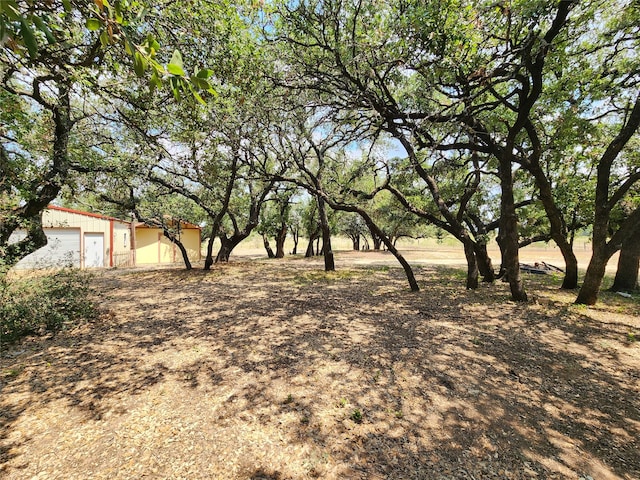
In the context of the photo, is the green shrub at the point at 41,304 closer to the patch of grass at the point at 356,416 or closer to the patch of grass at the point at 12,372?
the patch of grass at the point at 12,372

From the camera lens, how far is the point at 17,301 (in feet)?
14.4

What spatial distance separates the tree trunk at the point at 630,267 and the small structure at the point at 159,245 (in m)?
20.0

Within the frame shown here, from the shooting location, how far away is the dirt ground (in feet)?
7.01

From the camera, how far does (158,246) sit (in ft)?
64.4

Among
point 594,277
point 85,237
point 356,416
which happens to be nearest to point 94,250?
point 85,237

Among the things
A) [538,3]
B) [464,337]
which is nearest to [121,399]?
[464,337]

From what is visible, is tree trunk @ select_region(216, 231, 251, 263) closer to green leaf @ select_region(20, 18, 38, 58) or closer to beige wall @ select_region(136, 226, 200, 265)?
beige wall @ select_region(136, 226, 200, 265)

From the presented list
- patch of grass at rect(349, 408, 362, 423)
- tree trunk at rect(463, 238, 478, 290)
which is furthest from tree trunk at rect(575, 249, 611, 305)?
patch of grass at rect(349, 408, 362, 423)

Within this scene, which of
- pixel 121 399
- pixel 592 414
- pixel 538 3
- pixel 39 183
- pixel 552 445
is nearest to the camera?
pixel 552 445

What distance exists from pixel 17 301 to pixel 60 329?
2.40 ft

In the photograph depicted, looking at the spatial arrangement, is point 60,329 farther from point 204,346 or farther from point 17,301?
point 204,346

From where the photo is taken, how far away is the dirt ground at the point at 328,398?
7.01 ft

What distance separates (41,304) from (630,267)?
44.4 ft

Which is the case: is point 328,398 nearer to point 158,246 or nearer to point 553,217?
point 553,217
